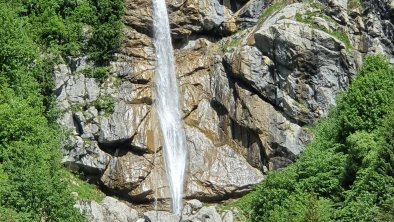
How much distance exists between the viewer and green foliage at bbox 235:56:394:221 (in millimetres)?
28594

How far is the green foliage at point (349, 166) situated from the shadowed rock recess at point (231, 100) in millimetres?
5288

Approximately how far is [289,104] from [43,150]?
48.9 feet

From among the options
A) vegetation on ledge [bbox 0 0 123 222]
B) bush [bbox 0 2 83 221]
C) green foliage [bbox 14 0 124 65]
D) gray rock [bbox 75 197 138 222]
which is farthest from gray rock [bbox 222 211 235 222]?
green foliage [bbox 14 0 124 65]

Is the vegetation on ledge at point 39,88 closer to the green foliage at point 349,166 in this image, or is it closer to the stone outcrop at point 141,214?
the stone outcrop at point 141,214

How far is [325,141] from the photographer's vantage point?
3456 centimetres

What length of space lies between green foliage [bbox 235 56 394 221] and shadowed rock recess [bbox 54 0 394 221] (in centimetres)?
529

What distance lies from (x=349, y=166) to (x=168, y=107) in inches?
564

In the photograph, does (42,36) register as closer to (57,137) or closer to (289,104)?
(57,137)

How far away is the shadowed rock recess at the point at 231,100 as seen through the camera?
133 feet

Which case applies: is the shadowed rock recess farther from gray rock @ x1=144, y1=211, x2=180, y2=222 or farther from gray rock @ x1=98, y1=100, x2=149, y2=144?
gray rock @ x1=144, y1=211, x2=180, y2=222

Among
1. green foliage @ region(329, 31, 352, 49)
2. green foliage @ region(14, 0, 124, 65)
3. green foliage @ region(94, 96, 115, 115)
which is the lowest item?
green foliage @ region(94, 96, 115, 115)

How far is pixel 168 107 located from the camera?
43094 millimetres

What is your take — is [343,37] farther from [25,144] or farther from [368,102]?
[25,144]

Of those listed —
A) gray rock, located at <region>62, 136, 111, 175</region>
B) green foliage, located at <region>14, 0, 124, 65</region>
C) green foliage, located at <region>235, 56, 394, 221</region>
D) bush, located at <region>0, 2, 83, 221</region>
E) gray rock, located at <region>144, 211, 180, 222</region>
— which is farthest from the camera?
green foliage, located at <region>14, 0, 124, 65</region>
